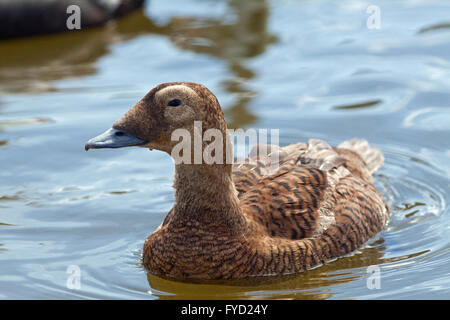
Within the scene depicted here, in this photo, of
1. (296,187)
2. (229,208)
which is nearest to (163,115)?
(229,208)

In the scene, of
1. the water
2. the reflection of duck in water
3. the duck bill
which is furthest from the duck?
the reflection of duck in water

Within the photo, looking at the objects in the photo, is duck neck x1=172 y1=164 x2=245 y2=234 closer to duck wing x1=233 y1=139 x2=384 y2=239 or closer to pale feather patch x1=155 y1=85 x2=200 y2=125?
duck wing x1=233 y1=139 x2=384 y2=239

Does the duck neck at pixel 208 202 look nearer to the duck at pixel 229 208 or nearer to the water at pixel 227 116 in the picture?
the duck at pixel 229 208

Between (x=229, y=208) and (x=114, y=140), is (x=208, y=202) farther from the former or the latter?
(x=114, y=140)

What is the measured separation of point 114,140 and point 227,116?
416 cm

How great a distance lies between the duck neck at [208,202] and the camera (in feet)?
21.0

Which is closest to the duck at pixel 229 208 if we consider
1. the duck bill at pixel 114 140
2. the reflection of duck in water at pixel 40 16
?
the duck bill at pixel 114 140

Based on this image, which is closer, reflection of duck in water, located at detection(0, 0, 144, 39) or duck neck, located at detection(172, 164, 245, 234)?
duck neck, located at detection(172, 164, 245, 234)

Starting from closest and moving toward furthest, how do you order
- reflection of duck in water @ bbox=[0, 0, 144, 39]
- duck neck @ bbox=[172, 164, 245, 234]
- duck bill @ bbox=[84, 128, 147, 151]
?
duck bill @ bbox=[84, 128, 147, 151], duck neck @ bbox=[172, 164, 245, 234], reflection of duck in water @ bbox=[0, 0, 144, 39]

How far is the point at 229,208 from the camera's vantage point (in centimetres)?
647

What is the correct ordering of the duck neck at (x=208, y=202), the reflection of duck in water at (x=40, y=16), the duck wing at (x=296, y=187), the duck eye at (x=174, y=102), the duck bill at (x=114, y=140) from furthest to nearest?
1. the reflection of duck in water at (x=40, y=16)
2. the duck wing at (x=296, y=187)
3. the duck neck at (x=208, y=202)
4. the duck eye at (x=174, y=102)
5. the duck bill at (x=114, y=140)

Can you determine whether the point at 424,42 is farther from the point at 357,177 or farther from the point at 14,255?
the point at 14,255

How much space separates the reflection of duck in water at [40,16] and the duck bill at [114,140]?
25.5 ft

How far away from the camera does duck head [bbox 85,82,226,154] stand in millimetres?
6102
